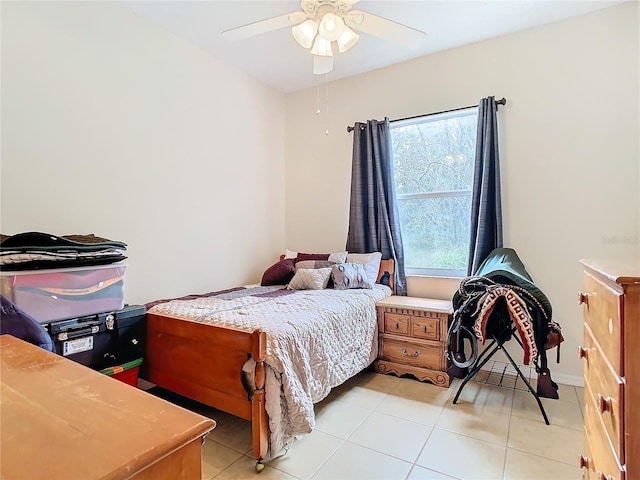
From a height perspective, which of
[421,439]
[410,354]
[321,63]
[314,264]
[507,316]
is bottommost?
[421,439]

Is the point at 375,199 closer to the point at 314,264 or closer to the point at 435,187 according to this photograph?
the point at 435,187

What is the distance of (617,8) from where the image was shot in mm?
2453

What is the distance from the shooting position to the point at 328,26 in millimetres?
1945

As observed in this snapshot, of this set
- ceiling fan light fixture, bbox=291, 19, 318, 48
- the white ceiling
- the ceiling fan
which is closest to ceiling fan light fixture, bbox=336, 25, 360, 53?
the ceiling fan

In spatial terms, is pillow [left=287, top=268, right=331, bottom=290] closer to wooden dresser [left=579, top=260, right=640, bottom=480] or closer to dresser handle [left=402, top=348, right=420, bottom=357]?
dresser handle [left=402, top=348, right=420, bottom=357]

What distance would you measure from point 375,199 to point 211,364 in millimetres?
2126

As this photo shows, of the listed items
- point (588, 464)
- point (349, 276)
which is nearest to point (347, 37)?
point (349, 276)

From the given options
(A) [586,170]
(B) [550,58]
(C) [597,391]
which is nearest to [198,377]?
(C) [597,391]

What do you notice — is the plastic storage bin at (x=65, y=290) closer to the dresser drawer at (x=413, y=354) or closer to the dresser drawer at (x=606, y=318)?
the dresser drawer at (x=413, y=354)

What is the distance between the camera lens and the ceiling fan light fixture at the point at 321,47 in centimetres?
209

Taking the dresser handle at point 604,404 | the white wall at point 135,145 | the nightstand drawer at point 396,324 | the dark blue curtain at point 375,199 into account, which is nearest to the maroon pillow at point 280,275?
the white wall at point 135,145

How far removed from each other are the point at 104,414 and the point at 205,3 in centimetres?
269

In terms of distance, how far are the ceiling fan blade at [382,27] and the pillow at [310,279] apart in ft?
5.91

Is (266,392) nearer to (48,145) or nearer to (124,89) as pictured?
(48,145)
